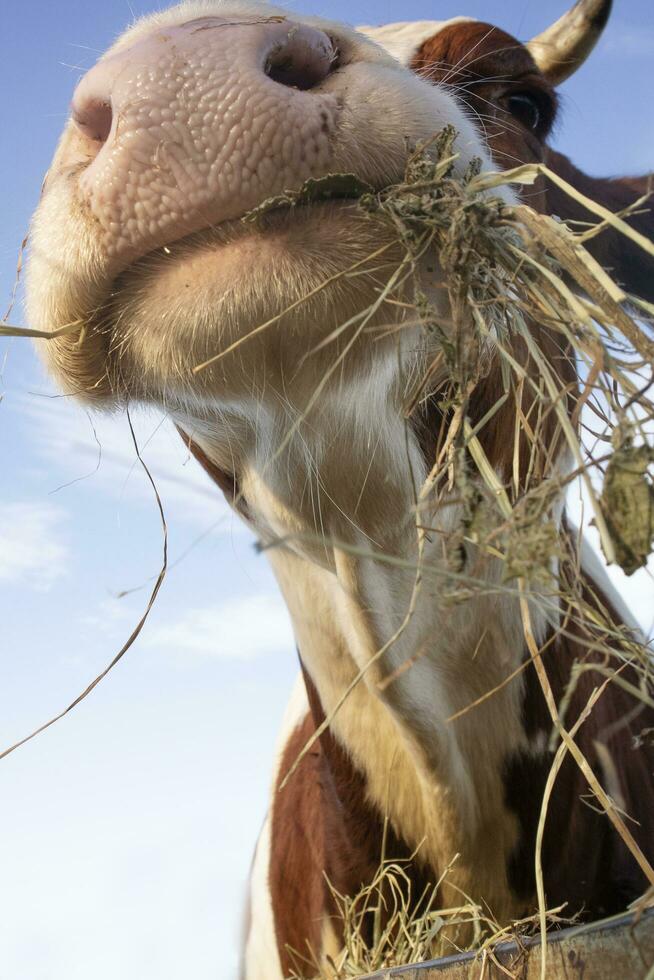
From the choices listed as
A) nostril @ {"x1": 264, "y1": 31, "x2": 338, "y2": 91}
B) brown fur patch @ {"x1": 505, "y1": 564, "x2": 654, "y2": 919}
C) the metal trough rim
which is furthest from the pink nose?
brown fur patch @ {"x1": 505, "y1": 564, "x2": 654, "y2": 919}

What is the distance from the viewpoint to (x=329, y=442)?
7.80 ft

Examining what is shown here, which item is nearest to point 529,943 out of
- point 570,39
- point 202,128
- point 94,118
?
point 202,128

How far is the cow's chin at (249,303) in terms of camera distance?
5.70ft

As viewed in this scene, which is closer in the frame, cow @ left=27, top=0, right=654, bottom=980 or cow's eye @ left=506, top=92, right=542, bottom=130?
cow @ left=27, top=0, right=654, bottom=980

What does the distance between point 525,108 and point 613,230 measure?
0.77 meters

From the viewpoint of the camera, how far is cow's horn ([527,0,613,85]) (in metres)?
3.32

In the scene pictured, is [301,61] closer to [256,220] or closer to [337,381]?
[256,220]

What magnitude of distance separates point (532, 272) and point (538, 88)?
1.27 m

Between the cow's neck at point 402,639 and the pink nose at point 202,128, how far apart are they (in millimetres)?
729

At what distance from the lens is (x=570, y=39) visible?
3.34 meters

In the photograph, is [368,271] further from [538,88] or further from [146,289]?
[538,88]

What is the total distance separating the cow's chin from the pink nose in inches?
2.4

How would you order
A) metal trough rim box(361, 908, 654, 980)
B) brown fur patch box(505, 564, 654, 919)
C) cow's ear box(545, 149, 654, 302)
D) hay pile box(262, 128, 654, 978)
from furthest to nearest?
cow's ear box(545, 149, 654, 302) < brown fur patch box(505, 564, 654, 919) < metal trough rim box(361, 908, 654, 980) < hay pile box(262, 128, 654, 978)

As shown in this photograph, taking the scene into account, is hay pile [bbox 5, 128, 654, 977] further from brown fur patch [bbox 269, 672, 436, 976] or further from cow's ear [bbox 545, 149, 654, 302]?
cow's ear [bbox 545, 149, 654, 302]
